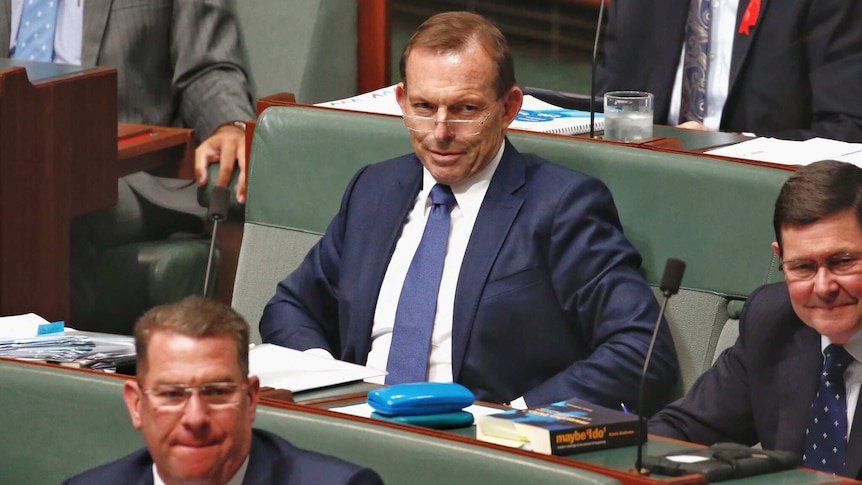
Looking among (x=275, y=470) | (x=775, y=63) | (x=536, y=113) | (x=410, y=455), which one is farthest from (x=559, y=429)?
(x=775, y=63)

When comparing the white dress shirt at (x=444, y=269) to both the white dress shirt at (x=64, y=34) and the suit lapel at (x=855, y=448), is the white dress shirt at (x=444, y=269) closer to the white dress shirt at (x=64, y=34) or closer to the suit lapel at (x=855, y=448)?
the suit lapel at (x=855, y=448)

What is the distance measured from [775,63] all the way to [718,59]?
19 centimetres

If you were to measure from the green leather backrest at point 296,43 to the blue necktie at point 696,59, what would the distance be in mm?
1115

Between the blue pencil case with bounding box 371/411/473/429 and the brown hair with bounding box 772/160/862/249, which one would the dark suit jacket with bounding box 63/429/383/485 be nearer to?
the blue pencil case with bounding box 371/411/473/429

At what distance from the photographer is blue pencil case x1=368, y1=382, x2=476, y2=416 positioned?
2.00 metres

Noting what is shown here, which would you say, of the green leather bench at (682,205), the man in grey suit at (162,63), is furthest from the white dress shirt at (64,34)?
the green leather bench at (682,205)

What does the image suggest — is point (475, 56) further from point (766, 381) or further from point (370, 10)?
point (370, 10)

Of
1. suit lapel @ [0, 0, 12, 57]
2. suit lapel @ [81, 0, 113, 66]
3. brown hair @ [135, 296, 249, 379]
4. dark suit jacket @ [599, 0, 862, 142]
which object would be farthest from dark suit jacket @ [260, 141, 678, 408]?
suit lapel @ [0, 0, 12, 57]

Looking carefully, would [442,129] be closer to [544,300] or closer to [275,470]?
[544,300]

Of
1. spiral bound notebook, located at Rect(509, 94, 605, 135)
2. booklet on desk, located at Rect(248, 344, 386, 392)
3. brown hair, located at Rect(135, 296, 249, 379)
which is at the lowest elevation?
booklet on desk, located at Rect(248, 344, 386, 392)

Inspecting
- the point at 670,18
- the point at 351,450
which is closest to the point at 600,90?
the point at 670,18

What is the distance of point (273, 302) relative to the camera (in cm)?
293

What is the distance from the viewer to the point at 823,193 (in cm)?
216

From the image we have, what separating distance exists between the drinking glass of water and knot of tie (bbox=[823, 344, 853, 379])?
87 centimetres
